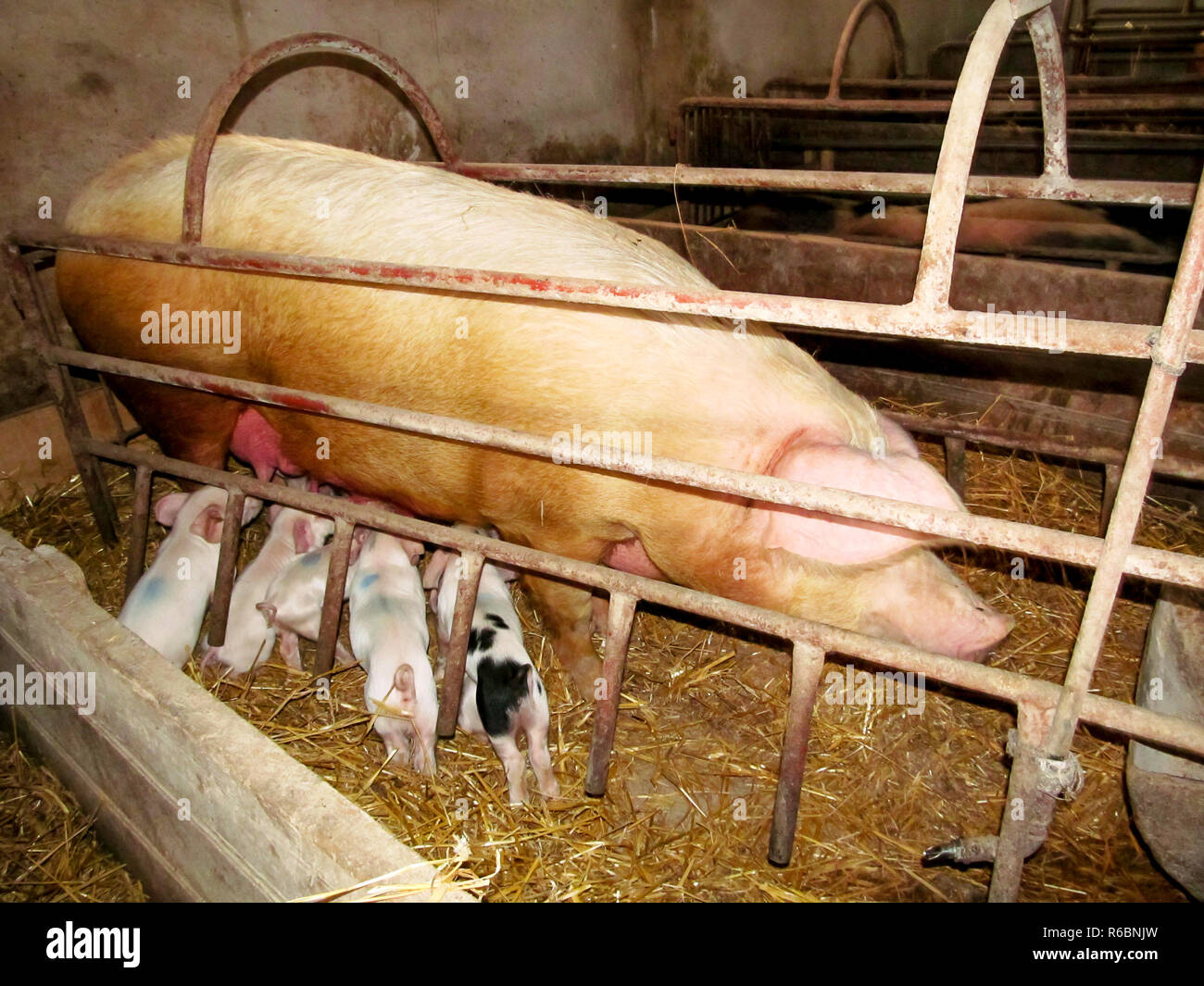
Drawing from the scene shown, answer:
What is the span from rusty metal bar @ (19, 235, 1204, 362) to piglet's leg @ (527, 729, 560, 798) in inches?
54.8

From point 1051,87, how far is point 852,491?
3.53 ft

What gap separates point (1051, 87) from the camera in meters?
1.98

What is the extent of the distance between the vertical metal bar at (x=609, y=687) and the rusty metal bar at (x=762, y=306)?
823 mm

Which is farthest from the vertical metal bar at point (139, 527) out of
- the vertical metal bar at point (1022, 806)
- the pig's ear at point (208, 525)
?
the vertical metal bar at point (1022, 806)

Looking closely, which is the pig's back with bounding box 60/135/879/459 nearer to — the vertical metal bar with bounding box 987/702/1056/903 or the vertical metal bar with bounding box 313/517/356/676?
the vertical metal bar with bounding box 313/517/356/676

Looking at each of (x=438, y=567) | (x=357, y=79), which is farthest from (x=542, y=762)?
(x=357, y=79)

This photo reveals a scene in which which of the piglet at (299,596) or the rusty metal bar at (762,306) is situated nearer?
the rusty metal bar at (762,306)

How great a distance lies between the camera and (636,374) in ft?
7.50

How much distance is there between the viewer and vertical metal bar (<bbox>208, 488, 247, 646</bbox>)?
289 cm

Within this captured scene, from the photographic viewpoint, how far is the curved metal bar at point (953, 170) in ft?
4.47

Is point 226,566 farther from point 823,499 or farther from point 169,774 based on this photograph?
point 823,499

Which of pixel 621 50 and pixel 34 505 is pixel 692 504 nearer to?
pixel 34 505

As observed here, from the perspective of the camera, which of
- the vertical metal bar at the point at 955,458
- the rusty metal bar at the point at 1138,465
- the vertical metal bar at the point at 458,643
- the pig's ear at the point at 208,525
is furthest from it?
the vertical metal bar at the point at 955,458

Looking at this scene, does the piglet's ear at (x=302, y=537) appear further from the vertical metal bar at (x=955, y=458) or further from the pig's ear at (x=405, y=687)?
the vertical metal bar at (x=955, y=458)
